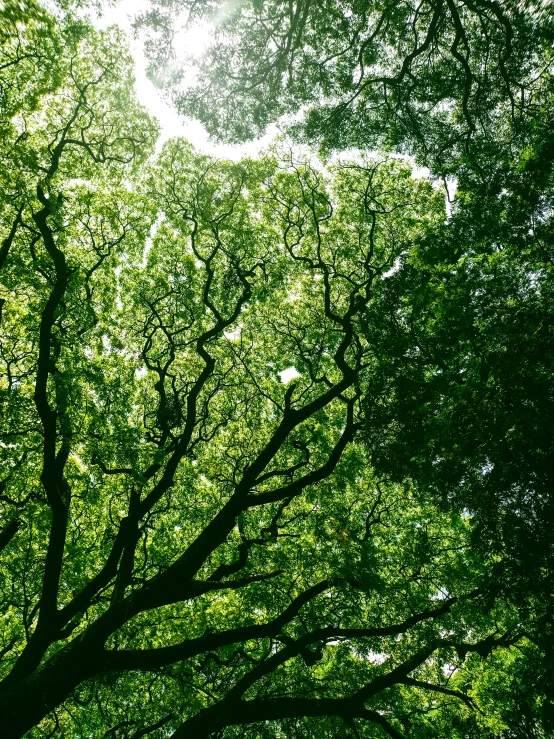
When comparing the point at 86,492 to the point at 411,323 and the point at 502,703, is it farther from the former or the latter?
the point at 502,703

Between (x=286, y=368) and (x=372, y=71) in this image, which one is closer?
(x=372, y=71)

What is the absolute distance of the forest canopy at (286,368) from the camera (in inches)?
247

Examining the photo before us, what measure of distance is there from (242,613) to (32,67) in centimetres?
1301

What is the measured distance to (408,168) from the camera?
11969mm

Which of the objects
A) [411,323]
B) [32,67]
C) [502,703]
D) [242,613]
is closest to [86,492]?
[242,613]

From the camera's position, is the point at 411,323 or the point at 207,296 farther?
the point at 207,296

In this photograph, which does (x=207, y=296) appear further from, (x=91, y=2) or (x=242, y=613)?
(x=242, y=613)

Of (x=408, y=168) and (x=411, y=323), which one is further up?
(x=408, y=168)

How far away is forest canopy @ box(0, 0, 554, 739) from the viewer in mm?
6270

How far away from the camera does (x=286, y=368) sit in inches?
522

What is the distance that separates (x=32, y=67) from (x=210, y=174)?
13.9 ft

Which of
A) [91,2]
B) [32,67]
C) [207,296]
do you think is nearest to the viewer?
[91,2]

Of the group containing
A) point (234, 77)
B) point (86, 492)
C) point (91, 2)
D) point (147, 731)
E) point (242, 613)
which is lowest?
point (147, 731)

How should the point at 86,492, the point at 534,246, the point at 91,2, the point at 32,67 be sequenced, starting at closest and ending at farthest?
the point at 534,246
the point at 91,2
the point at 32,67
the point at 86,492
